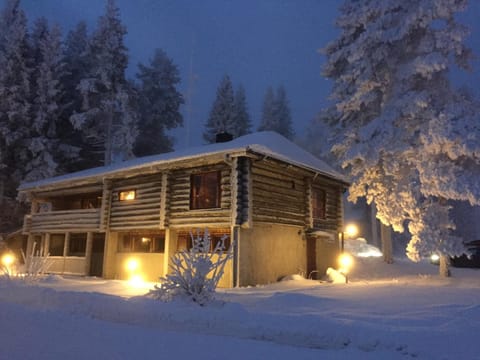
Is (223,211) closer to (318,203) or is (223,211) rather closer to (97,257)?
(318,203)

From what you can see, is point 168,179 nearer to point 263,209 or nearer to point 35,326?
point 263,209

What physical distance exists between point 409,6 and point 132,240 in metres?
17.6

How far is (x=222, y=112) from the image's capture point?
155 ft

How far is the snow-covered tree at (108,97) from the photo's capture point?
110 ft

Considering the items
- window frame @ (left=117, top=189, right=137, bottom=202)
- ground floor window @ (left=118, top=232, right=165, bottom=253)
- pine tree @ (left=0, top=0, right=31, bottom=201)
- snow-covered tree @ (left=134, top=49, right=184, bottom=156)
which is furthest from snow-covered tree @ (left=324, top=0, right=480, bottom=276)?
snow-covered tree @ (left=134, top=49, right=184, bottom=156)

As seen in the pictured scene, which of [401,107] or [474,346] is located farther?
[401,107]

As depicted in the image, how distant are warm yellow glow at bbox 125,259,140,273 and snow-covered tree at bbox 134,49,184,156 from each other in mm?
23020

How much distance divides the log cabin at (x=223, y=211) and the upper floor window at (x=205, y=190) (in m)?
0.04

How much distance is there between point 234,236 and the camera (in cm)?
1595

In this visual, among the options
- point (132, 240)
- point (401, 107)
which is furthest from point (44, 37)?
point (401, 107)

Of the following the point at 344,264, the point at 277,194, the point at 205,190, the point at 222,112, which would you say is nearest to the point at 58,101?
the point at 222,112

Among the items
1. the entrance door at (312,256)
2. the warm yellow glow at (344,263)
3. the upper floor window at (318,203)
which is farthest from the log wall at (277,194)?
the warm yellow glow at (344,263)

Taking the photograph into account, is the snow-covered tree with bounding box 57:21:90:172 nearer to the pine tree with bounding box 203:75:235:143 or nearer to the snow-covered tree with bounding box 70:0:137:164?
the snow-covered tree with bounding box 70:0:137:164

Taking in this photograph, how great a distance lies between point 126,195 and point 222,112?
90.3 feet
